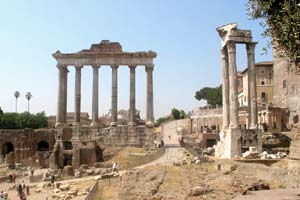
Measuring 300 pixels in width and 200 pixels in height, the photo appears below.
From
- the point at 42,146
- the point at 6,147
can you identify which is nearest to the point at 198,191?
the point at 42,146

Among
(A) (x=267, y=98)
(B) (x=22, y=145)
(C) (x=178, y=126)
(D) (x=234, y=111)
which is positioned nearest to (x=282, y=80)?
(A) (x=267, y=98)

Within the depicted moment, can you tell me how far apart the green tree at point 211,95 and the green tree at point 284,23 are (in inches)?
3167

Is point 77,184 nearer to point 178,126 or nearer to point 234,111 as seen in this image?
point 234,111

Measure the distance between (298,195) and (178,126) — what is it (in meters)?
54.7

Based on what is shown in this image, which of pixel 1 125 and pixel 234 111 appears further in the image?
pixel 1 125

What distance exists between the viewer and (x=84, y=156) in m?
39.0

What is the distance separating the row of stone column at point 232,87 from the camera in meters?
36.3

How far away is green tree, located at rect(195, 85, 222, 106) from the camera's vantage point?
9816 centimetres

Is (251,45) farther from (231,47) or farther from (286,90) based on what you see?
(286,90)

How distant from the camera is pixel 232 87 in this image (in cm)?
3641

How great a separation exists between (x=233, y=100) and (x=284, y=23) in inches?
876

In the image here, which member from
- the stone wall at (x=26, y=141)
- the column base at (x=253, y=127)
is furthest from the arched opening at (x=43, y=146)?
the column base at (x=253, y=127)

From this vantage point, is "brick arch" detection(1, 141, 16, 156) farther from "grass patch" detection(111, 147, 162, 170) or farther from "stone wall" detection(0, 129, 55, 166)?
"grass patch" detection(111, 147, 162, 170)

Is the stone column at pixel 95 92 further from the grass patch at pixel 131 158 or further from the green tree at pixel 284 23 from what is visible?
the green tree at pixel 284 23
